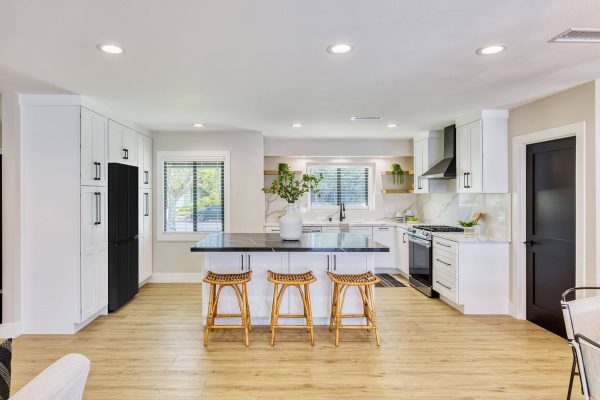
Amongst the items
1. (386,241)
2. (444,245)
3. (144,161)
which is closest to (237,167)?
(144,161)

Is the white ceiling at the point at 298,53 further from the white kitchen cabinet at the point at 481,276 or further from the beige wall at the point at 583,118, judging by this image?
the white kitchen cabinet at the point at 481,276

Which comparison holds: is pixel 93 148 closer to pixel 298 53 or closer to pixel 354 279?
pixel 298 53

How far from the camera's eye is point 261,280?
12.6 ft

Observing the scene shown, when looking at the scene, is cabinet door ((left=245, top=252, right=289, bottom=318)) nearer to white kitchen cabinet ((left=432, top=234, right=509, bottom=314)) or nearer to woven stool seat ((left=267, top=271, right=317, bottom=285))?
woven stool seat ((left=267, top=271, right=317, bottom=285))

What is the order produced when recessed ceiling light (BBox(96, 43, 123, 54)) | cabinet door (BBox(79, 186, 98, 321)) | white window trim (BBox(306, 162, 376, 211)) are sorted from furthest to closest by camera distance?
white window trim (BBox(306, 162, 376, 211))
cabinet door (BBox(79, 186, 98, 321))
recessed ceiling light (BBox(96, 43, 123, 54))

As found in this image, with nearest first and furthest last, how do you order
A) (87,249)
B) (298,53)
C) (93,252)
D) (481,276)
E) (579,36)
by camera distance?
(579,36)
(298,53)
(87,249)
(93,252)
(481,276)

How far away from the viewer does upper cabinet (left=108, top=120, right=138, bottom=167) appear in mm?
4453

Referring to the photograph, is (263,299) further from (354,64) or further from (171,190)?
(171,190)

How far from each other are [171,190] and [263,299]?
2966mm

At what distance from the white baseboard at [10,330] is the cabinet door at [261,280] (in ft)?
7.56

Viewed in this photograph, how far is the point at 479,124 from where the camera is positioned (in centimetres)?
441

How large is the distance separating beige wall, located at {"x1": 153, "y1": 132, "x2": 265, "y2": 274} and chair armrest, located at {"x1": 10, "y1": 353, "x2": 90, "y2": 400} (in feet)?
14.6

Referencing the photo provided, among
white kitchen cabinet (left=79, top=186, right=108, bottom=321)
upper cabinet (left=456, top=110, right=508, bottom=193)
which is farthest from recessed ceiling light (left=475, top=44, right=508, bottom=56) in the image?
white kitchen cabinet (left=79, top=186, right=108, bottom=321)

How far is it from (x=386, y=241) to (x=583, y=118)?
11.7 feet
